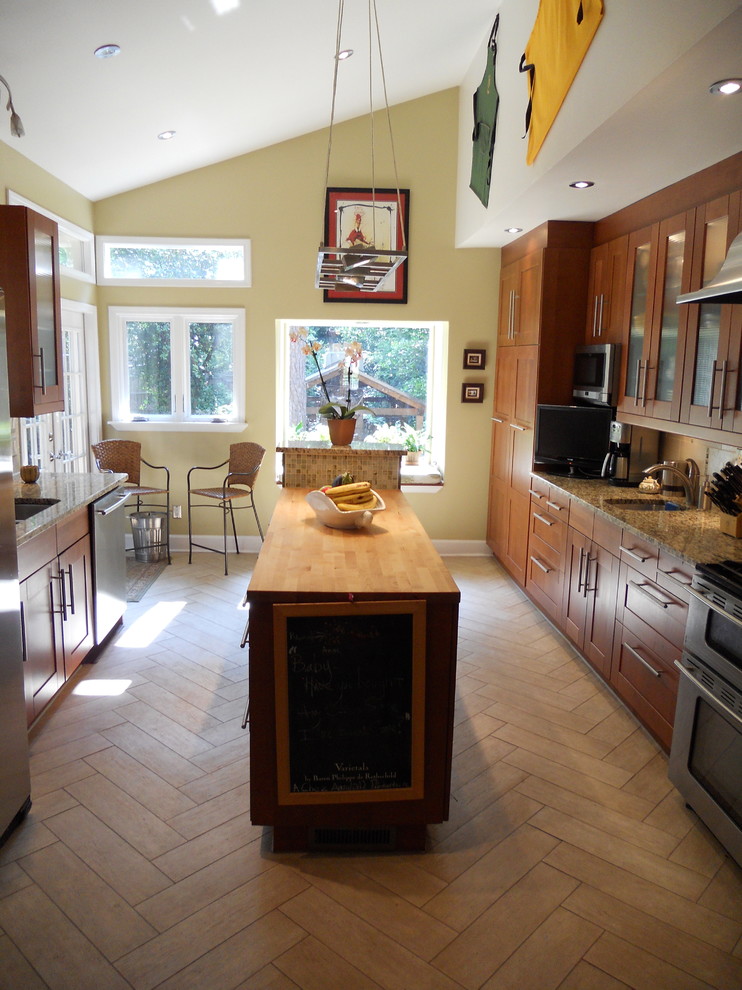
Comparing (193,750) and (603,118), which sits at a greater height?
(603,118)

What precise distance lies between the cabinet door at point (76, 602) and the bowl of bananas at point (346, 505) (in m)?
1.17

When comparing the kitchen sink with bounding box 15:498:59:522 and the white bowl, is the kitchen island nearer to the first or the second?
the white bowl

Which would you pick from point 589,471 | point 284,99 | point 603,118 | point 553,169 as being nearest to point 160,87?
point 284,99

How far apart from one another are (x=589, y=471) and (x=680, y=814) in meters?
2.31

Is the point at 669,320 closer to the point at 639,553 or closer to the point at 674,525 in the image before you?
the point at 674,525

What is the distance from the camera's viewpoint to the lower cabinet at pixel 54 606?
9.56ft

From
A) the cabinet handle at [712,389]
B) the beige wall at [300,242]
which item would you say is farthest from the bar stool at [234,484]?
the cabinet handle at [712,389]

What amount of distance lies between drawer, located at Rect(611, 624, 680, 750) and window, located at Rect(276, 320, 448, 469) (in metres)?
3.06

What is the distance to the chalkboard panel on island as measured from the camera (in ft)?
7.63

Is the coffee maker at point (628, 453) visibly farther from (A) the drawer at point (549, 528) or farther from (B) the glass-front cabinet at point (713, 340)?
(B) the glass-front cabinet at point (713, 340)

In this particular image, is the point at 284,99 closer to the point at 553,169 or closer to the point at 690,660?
the point at 553,169

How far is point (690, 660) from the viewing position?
259 centimetres


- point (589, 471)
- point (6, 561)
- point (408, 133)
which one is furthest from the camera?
point (408, 133)

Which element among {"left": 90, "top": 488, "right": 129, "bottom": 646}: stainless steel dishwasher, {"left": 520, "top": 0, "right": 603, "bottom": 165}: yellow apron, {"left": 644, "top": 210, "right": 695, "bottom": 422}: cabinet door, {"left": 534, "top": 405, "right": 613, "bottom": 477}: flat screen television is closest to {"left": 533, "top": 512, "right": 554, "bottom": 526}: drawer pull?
{"left": 534, "top": 405, "right": 613, "bottom": 477}: flat screen television
